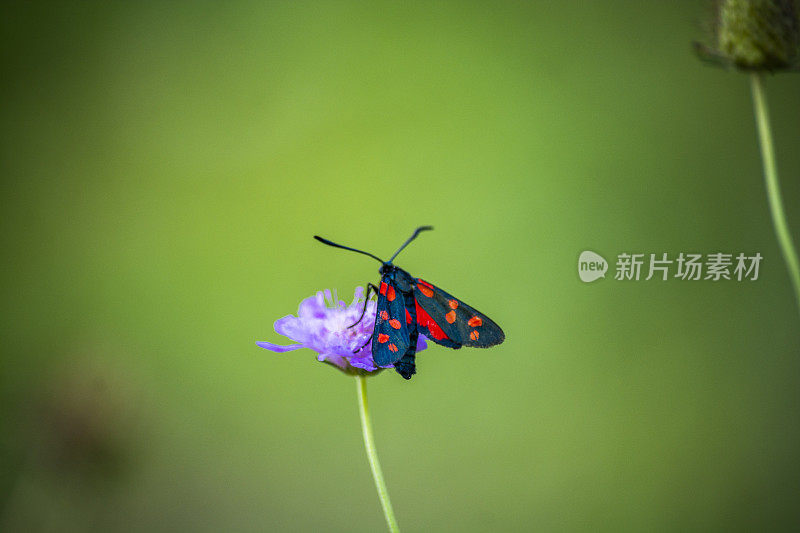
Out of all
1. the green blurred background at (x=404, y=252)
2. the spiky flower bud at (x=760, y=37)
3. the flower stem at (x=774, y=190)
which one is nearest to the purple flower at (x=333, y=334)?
the flower stem at (x=774, y=190)

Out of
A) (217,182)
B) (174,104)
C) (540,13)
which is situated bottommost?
(217,182)

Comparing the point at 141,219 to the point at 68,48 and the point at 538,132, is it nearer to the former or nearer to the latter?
the point at 68,48

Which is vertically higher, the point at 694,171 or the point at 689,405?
the point at 694,171

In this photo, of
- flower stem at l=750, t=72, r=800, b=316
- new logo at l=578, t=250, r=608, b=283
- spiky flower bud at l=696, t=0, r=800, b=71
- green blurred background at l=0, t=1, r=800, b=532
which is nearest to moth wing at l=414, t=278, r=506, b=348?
flower stem at l=750, t=72, r=800, b=316

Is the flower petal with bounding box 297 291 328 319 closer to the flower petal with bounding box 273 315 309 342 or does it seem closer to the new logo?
the flower petal with bounding box 273 315 309 342

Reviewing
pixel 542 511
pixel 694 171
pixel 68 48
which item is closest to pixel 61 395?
pixel 68 48

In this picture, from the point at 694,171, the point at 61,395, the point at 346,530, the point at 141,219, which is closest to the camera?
the point at 61,395

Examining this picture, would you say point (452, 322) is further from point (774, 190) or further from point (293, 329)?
point (774, 190)
